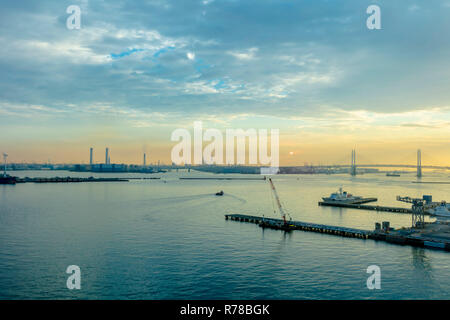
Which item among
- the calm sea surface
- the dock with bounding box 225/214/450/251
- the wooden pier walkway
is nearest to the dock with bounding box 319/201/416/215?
the calm sea surface

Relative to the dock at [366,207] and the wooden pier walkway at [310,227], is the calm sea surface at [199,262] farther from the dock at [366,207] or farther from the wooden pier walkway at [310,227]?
the dock at [366,207]

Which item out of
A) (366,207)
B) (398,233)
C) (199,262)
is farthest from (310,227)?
(366,207)

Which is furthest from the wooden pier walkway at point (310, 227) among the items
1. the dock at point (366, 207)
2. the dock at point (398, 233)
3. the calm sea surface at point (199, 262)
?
the dock at point (366, 207)

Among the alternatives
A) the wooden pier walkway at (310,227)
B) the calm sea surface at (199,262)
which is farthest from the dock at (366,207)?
the wooden pier walkway at (310,227)

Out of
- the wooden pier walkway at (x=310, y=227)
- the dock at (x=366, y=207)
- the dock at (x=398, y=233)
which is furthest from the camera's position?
the dock at (x=366, y=207)

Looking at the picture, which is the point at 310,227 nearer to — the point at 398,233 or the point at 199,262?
the point at 398,233

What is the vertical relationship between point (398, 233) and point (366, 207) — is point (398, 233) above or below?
above

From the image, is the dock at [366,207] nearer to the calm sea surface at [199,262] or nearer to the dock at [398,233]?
the calm sea surface at [199,262]

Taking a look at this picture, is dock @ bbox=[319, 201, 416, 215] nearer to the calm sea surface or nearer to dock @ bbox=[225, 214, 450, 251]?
the calm sea surface

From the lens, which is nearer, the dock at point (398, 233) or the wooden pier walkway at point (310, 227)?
the dock at point (398, 233)

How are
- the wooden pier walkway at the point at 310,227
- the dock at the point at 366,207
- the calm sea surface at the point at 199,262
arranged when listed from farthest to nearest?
the dock at the point at 366,207 → the wooden pier walkway at the point at 310,227 → the calm sea surface at the point at 199,262
